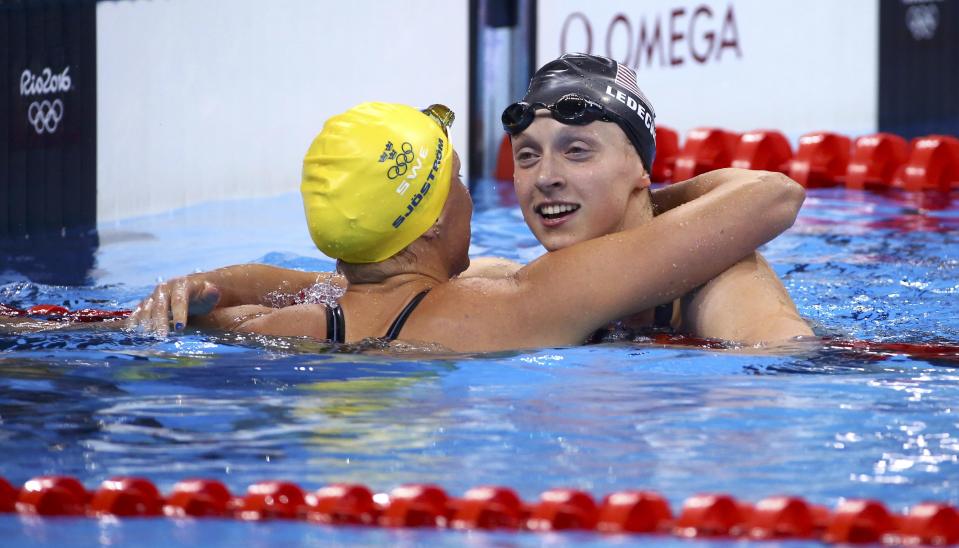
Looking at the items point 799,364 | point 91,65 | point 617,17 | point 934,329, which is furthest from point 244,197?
point 799,364

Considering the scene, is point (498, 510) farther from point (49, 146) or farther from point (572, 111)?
point (49, 146)

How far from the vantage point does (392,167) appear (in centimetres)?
371

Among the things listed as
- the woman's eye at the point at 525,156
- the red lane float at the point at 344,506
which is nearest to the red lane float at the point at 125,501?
the red lane float at the point at 344,506

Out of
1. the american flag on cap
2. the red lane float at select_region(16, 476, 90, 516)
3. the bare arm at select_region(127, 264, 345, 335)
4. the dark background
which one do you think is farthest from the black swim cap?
the dark background

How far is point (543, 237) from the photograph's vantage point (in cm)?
380

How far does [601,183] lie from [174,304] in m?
1.12

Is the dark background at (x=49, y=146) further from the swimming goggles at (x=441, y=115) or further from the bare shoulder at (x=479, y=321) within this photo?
the bare shoulder at (x=479, y=321)

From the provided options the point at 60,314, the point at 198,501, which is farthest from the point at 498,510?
the point at 60,314

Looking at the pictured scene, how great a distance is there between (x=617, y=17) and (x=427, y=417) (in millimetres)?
7379

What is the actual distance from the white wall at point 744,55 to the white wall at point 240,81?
106 cm

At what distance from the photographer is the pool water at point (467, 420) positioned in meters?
2.75

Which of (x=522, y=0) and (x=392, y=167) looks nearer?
(x=392, y=167)

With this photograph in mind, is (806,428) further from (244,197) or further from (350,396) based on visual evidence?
(244,197)

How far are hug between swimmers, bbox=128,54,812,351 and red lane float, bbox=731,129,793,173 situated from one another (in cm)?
522
